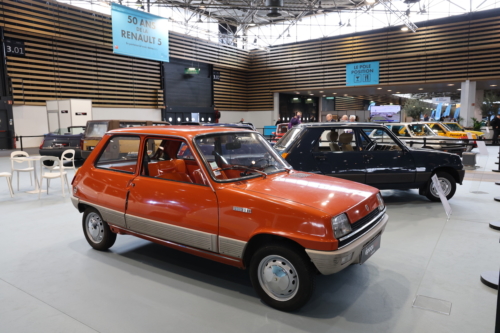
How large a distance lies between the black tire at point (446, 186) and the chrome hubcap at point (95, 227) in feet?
17.7

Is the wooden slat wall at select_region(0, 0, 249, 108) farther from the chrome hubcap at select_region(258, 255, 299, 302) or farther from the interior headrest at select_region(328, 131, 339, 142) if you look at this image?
the chrome hubcap at select_region(258, 255, 299, 302)

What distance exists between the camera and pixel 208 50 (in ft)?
76.6

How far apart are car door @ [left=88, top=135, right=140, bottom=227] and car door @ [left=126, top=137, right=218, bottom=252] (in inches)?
6.1

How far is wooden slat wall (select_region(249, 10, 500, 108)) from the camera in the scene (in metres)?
17.9

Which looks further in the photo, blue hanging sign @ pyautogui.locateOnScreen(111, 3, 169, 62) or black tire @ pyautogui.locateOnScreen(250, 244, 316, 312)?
blue hanging sign @ pyautogui.locateOnScreen(111, 3, 169, 62)

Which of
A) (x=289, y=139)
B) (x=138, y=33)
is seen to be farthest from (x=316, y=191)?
(x=138, y=33)

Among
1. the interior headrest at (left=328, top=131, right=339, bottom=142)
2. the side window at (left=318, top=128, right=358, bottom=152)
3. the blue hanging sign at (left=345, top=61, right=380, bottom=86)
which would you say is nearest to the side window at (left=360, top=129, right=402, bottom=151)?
the side window at (left=318, top=128, right=358, bottom=152)

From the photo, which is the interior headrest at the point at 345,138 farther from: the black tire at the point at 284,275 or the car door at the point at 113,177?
the black tire at the point at 284,275

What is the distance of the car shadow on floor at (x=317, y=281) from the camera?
2.85 meters

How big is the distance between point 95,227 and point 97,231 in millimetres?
62

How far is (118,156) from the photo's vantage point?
13.8 feet

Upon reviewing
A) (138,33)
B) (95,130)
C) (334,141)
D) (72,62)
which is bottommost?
(334,141)

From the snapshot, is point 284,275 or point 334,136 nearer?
point 284,275

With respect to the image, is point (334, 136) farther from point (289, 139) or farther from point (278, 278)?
point (278, 278)
